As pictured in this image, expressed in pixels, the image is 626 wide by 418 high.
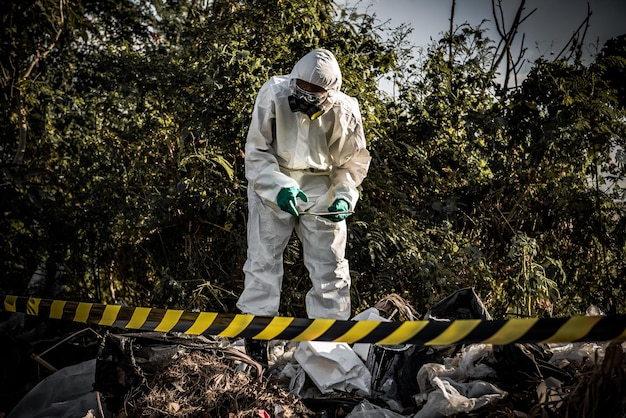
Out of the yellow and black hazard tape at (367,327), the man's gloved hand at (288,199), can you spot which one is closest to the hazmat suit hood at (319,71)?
the man's gloved hand at (288,199)

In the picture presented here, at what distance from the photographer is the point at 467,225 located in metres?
5.43

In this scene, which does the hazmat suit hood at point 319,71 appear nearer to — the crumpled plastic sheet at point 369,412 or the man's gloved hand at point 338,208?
the man's gloved hand at point 338,208

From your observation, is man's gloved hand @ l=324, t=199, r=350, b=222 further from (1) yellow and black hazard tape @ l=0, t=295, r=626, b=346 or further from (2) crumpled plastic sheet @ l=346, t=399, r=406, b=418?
(1) yellow and black hazard tape @ l=0, t=295, r=626, b=346

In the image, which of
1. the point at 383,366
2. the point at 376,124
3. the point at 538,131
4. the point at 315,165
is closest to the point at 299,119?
the point at 315,165

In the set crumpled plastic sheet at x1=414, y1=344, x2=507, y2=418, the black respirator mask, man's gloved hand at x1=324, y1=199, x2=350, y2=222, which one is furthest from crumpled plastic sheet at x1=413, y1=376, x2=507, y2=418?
the black respirator mask

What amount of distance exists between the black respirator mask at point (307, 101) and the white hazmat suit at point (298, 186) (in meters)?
0.04

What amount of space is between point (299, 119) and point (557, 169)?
283cm

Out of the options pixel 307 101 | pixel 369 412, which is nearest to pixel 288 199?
pixel 307 101

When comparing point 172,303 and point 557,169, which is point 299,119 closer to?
point 172,303

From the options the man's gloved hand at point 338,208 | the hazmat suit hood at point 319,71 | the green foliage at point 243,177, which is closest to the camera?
the hazmat suit hood at point 319,71

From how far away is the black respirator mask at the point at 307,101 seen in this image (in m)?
3.12

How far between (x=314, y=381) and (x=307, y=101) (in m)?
1.31

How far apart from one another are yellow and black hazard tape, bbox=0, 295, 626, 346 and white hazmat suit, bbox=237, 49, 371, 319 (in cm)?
88

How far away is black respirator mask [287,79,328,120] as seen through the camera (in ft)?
10.3
